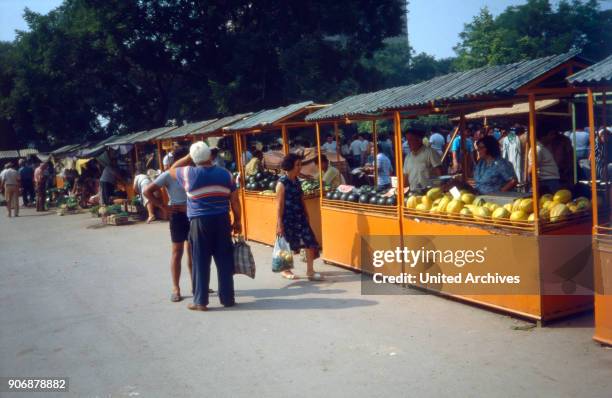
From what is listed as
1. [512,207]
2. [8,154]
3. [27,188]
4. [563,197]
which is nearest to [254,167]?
[512,207]

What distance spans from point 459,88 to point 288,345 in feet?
10.8

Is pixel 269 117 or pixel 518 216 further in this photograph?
pixel 269 117

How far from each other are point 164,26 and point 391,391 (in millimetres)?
24412

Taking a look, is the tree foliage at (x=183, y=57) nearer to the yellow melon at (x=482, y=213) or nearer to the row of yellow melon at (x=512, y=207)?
the row of yellow melon at (x=512, y=207)

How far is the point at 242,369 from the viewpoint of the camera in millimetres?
5227

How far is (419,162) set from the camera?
27.2 feet

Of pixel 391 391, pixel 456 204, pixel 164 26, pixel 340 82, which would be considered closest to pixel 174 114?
pixel 164 26

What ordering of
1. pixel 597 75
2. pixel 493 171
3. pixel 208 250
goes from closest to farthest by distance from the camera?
pixel 597 75
pixel 208 250
pixel 493 171

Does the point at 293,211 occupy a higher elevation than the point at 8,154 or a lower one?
lower

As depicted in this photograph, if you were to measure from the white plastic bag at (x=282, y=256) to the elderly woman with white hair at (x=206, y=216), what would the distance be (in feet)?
3.04

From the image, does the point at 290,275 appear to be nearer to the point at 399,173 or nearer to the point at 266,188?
the point at 399,173

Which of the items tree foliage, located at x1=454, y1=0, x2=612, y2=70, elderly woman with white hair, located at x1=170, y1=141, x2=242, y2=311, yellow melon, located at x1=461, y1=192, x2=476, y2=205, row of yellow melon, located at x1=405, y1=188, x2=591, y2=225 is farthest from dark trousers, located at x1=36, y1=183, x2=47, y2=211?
tree foliage, located at x1=454, y1=0, x2=612, y2=70

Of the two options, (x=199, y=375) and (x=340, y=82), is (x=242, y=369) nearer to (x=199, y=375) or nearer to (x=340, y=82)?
(x=199, y=375)

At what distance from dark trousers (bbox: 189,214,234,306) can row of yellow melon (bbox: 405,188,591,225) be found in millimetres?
2396
